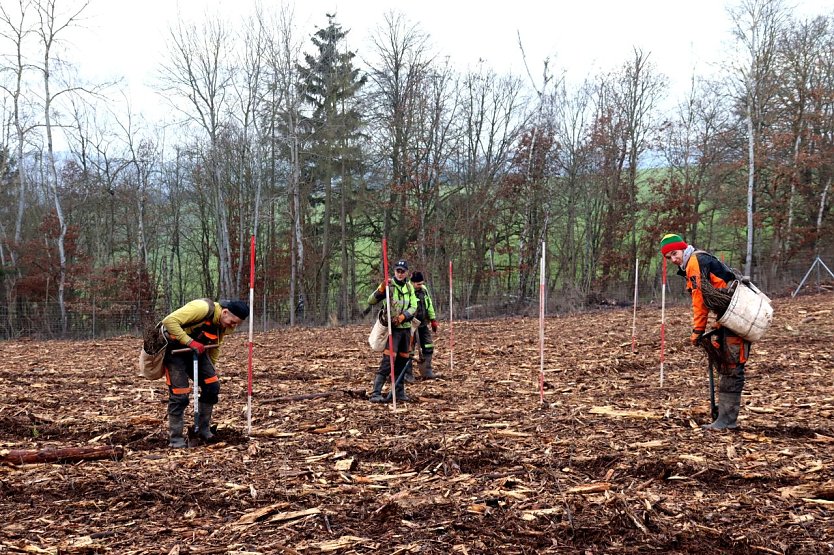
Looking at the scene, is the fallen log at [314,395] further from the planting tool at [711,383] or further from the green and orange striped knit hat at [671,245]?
the green and orange striped knit hat at [671,245]

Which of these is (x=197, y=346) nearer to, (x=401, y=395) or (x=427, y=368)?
(x=401, y=395)

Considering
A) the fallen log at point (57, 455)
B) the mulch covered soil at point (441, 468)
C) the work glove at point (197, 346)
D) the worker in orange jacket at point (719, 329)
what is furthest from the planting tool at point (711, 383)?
the fallen log at point (57, 455)

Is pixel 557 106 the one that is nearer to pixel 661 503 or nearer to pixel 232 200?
pixel 232 200

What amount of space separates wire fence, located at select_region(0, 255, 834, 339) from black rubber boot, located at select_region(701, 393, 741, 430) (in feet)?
63.2

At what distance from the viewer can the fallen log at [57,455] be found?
643cm

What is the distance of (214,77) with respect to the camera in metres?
29.0

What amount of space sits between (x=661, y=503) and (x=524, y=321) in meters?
18.9

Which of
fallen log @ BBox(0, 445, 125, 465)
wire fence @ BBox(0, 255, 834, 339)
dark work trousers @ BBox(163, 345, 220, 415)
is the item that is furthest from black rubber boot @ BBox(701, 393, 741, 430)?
wire fence @ BBox(0, 255, 834, 339)

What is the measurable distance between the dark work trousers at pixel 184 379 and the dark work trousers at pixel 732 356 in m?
5.14

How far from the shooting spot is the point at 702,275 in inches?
273

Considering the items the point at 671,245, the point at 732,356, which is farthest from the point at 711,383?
the point at 671,245

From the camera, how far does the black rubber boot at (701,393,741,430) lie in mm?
7059

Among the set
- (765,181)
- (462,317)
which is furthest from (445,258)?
(765,181)

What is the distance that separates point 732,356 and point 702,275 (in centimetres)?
85
